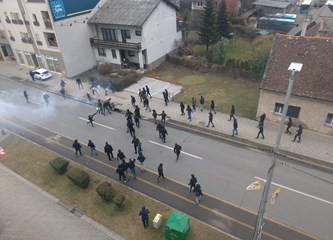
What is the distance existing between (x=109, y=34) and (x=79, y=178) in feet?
81.4

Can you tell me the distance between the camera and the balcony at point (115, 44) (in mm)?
33531

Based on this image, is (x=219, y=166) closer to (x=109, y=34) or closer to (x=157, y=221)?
(x=157, y=221)

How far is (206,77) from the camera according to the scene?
33.3m

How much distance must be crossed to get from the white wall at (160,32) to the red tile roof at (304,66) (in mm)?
16405

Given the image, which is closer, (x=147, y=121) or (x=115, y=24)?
(x=147, y=121)

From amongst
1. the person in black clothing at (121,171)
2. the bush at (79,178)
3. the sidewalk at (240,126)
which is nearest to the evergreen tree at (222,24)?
the sidewalk at (240,126)

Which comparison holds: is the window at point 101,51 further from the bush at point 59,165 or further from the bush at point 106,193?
the bush at point 106,193

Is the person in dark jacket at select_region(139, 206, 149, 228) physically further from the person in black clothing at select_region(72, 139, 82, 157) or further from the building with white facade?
the building with white facade

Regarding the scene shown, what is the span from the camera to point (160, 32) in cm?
3597

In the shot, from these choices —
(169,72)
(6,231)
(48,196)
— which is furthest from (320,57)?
(6,231)

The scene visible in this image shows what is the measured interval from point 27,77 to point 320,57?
Result: 113ft

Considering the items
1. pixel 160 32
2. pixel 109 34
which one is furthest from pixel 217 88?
pixel 109 34

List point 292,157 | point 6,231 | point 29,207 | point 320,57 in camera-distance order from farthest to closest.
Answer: point 320,57, point 292,157, point 29,207, point 6,231

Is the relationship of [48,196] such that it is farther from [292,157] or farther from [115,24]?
[115,24]
